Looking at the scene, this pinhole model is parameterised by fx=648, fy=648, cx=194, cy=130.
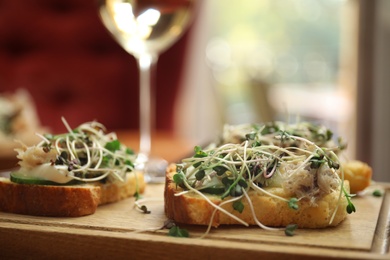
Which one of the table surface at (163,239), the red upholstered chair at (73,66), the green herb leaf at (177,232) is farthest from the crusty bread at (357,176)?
the red upholstered chair at (73,66)

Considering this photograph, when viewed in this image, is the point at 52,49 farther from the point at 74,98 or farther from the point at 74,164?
the point at 74,164

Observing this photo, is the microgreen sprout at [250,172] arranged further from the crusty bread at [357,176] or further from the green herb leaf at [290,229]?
the crusty bread at [357,176]

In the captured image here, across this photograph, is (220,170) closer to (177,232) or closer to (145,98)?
(177,232)

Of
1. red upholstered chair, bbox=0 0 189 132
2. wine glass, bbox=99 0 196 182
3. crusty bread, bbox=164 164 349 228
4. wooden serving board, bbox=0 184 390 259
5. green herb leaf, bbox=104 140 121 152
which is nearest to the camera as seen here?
wooden serving board, bbox=0 184 390 259

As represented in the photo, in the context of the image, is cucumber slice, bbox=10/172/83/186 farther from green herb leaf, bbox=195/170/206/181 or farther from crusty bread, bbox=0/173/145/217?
green herb leaf, bbox=195/170/206/181

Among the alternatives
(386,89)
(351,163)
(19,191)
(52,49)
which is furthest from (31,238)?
(386,89)

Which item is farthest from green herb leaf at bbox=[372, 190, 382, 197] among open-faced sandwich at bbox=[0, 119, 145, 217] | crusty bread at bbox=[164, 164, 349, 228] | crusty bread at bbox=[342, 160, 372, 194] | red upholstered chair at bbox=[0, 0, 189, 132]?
red upholstered chair at bbox=[0, 0, 189, 132]
